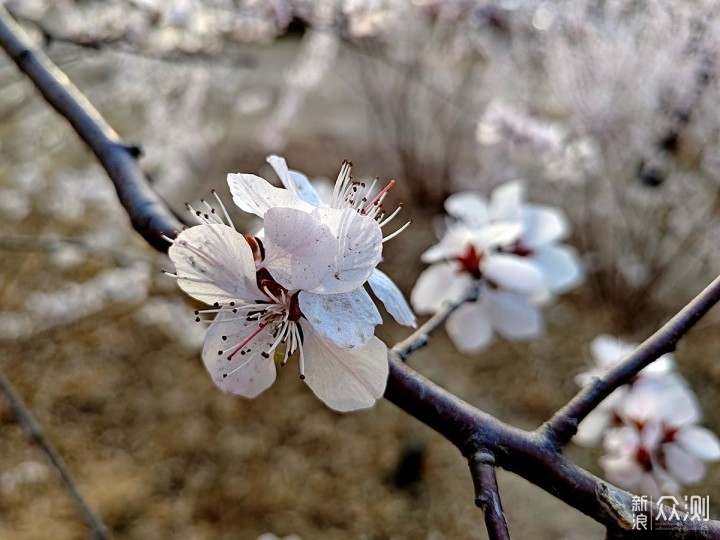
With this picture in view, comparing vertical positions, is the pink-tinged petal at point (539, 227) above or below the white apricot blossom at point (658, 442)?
above

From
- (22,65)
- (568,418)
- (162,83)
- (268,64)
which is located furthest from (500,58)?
(268,64)

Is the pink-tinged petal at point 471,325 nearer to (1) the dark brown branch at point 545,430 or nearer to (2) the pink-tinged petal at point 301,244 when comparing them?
(1) the dark brown branch at point 545,430

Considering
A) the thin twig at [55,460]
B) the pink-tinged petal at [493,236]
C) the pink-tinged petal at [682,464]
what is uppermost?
the pink-tinged petal at [493,236]

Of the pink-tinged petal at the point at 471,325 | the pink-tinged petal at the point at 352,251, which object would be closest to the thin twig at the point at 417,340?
the pink-tinged petal at the point at 352,251

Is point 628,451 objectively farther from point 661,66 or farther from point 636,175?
point 636,175

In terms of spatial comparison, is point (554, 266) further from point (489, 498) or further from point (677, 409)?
point (489, 498)

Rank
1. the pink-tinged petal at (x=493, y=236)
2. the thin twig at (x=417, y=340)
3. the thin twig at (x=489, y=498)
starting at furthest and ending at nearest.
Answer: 1. the pink-tinged petal at (x=493, y=236)
2. the thin twig at (x=417, y=340)
3. the thin twig at (x=489, y=498)

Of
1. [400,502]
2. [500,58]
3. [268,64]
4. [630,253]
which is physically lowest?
[268,64]
